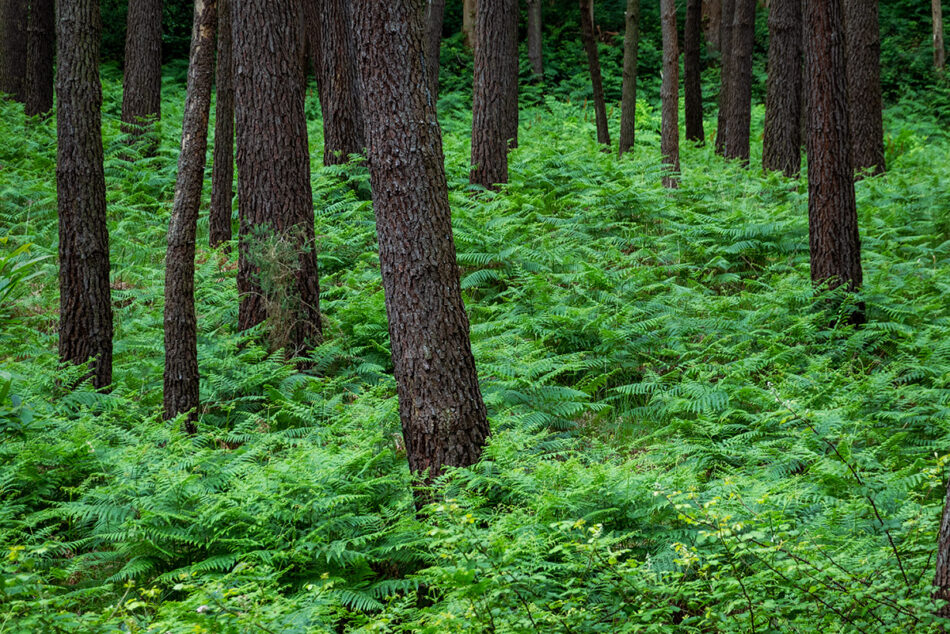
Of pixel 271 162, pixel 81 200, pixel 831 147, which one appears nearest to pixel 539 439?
pixel 271 162

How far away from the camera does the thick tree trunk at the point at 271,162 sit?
724 cm

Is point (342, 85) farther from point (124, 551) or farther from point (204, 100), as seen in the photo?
point (124, 551)

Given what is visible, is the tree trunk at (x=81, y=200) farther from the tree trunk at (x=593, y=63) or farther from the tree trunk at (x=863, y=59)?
the tree trunk at (x=863, y=59)

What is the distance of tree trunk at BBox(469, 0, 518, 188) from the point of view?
426 inches

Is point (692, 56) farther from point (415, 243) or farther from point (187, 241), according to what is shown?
point (415, 243)

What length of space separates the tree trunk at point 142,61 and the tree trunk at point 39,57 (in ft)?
6.41

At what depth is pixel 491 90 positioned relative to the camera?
1082 cm

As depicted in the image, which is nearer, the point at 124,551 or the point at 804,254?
the point at 124,551

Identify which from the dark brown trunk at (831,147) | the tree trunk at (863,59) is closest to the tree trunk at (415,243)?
the dark brown trunk at (831,147)

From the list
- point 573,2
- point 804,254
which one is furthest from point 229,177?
point 573,2

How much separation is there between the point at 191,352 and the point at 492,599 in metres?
3.77

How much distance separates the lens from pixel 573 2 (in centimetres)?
2780

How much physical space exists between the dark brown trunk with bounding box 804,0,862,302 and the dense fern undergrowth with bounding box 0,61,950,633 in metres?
0.50

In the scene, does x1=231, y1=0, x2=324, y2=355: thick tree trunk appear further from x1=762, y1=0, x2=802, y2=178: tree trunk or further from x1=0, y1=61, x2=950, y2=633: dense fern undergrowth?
x1=762, y1=0, x2=802, y2=178: tree trunk
